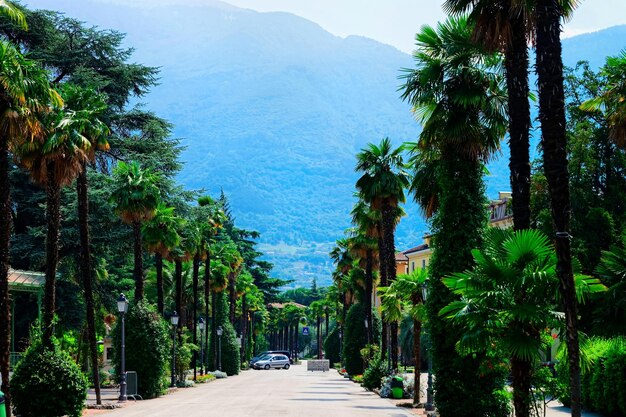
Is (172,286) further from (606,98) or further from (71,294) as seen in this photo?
(606,98)

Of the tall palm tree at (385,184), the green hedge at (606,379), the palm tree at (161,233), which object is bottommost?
the green hedge at (606,379)

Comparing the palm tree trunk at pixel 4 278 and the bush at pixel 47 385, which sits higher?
the palm tree trunk at pixel 4 278

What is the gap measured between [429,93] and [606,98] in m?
4.73

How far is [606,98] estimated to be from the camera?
23000mm

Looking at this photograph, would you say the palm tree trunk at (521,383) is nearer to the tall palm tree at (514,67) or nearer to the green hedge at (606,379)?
the tall palm tree at (514,67)

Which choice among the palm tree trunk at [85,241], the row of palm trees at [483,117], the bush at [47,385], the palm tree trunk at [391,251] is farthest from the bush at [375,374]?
the bush at [47,385]

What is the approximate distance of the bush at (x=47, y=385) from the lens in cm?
2481

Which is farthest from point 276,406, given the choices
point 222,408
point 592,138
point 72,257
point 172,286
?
point 172,286

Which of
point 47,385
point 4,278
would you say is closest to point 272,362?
point 47,385

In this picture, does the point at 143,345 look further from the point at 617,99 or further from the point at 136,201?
the point at 617,99

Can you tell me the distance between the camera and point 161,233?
151ft

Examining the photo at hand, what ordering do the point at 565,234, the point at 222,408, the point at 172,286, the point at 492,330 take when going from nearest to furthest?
the point at 565,234 → the point at 492,330 → the point at 222,408 → the point at 172,286

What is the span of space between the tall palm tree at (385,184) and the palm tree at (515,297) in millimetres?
27163

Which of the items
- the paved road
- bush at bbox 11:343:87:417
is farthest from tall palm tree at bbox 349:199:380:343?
bush at bbox 11:343:87:417
